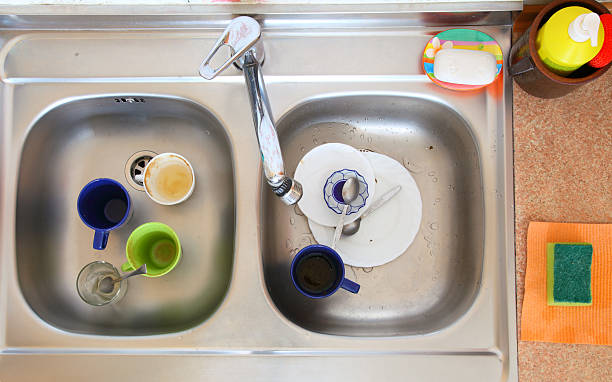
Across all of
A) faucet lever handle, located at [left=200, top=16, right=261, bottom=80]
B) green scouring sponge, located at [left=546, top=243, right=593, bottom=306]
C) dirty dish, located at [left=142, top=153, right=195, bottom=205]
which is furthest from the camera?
dirty dish, located at [left=142, top=153, right=195, bottom=205]

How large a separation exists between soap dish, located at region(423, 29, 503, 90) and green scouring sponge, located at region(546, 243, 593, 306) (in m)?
0.35

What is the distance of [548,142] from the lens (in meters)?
0.73

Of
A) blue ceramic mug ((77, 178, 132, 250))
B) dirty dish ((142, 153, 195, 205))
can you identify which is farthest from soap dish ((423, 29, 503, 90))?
blue ceramic mug ((77, 178, 132, 250))

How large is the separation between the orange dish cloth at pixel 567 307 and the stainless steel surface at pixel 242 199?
0.04m

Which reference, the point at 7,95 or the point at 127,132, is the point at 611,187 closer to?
the point at 127,132

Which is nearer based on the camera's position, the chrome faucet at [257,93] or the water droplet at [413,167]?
the chrome faucet at [257,93]

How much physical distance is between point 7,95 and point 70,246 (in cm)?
34

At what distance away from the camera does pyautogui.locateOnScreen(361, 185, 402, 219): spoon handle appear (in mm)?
837

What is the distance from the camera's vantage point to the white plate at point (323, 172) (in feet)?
2.74

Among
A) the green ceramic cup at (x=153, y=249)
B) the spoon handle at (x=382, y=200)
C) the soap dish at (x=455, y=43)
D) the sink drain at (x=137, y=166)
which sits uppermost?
the soap dish at (x=455, y=43)

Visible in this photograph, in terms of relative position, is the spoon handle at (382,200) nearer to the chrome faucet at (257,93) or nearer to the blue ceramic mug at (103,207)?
the chrome faucet at (257,93)

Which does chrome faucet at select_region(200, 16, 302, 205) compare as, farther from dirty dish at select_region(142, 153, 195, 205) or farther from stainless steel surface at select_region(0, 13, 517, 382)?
dirty dish at select_region(142, 153, 195, 205)

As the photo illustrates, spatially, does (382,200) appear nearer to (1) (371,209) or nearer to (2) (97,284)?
(1) (371,209)

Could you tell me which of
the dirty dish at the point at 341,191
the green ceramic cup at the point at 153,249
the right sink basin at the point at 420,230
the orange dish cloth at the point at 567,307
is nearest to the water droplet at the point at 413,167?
the right sink basin at the point at 420,230
